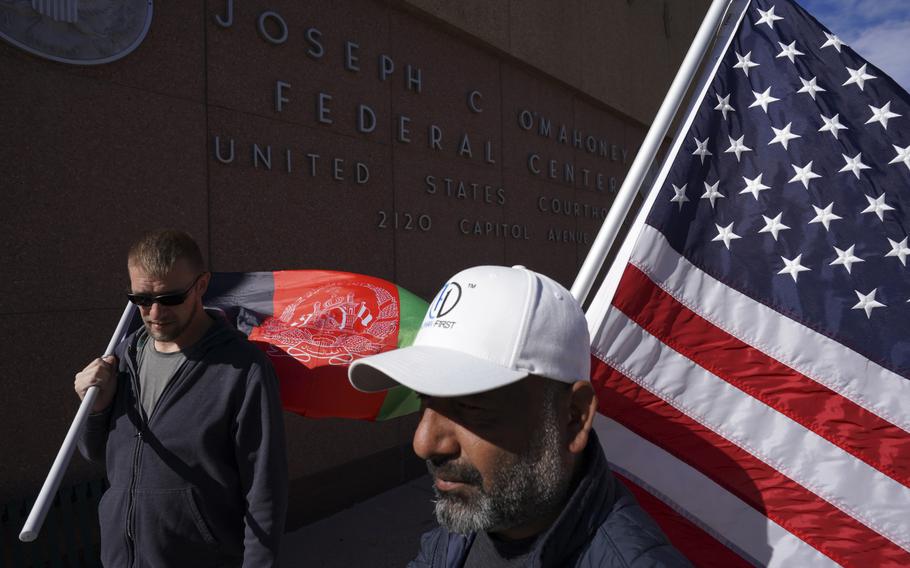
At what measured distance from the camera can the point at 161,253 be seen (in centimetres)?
228

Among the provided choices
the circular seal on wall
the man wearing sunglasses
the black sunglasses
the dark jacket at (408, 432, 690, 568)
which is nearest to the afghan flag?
the man wearing sunglasses

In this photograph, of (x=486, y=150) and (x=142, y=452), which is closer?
(x=142, y=452)

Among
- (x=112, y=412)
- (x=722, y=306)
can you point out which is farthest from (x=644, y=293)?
(x=112, y=412)

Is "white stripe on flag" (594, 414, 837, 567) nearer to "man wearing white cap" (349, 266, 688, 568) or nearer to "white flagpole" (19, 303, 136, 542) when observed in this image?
"man wearing white cap" (349, 266, 688, 568)

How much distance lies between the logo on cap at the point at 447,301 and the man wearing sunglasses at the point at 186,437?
0.99 metres

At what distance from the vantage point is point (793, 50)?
220 cm

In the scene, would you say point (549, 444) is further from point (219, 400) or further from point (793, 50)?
point (793, 50)

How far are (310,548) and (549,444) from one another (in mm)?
3792

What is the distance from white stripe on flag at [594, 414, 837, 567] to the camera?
1.88 metres

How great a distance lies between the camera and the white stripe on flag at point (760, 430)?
6.02 ft

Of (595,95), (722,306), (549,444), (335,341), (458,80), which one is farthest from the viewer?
(595,95)

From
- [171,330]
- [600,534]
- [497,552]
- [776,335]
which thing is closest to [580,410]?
[600,534]

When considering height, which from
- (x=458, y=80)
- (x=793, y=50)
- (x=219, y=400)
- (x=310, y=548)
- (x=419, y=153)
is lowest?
(x=310, y=548)

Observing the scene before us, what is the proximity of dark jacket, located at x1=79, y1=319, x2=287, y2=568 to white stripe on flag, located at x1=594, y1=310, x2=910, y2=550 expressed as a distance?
4.03ft
